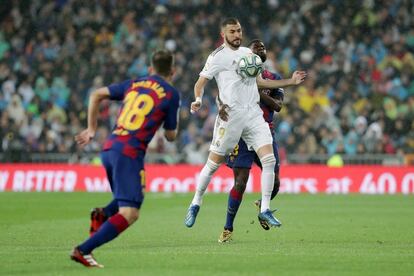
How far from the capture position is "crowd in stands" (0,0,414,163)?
90.1 ft

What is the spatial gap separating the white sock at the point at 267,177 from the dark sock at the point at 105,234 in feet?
12.4

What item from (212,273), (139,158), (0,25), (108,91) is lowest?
(212,273)

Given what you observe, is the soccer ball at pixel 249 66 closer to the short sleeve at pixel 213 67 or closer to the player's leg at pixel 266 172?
the short sleeve at pixel 213 67

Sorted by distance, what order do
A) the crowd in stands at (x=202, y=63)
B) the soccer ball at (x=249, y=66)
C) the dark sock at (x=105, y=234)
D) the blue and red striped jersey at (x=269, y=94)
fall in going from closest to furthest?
the dark sock at (x=105, y=234) → the soccer ball at (x=249, y=66) → the blue and red striped jersey at (x=269, y=94) → the crowd in stands at (x=202, y=63)

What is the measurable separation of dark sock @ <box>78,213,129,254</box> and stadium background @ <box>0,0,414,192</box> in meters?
17.5

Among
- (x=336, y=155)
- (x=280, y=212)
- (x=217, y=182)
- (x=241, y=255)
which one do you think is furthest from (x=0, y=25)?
(x=241, y=255)

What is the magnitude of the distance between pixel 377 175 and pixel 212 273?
18107 millimetres

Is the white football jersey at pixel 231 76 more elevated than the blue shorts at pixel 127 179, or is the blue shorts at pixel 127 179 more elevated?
the white football jersey at pixel 231 76

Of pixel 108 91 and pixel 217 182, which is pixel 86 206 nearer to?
pixel 217 182

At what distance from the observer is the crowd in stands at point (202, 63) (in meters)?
27.5

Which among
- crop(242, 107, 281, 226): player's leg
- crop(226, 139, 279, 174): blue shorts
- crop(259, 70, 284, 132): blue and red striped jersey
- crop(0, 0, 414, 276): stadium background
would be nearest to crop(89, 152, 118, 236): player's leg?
crop(242, 107, 281, 226): player's leg

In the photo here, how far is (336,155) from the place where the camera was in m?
26.7

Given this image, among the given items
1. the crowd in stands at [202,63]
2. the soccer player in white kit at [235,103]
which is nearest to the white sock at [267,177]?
the soccer player in white kit at [235,103]

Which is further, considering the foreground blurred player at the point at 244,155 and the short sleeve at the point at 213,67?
the foreground blurred player at the point at 244,155
